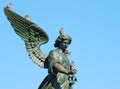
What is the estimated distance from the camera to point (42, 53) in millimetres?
18500

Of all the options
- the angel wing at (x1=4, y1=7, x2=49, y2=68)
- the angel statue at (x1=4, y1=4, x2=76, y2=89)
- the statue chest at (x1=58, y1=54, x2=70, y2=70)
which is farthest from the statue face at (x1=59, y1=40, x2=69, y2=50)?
the angel wing at (x1=4, y1=7, x2=49, y2=68)

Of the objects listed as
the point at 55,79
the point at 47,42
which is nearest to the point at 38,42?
the point at 47,42

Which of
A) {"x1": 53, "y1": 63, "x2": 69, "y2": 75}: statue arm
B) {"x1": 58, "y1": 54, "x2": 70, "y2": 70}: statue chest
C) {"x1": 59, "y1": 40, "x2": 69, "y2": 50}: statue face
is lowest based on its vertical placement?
{"x1": 53, "y1": 63, "x2": 69, "y2": 75}: statue arm

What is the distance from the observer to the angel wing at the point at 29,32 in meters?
18.6

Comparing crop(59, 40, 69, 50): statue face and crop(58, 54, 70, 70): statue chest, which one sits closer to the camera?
crop(58, 54, 70, 70): statue chest

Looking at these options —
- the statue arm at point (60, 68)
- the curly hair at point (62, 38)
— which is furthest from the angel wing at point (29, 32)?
the statue arm at point (60, 68)

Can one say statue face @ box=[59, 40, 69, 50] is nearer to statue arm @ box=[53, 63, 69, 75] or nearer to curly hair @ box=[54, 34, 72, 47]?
curly hair @ box=[54, 34, 72, 47]

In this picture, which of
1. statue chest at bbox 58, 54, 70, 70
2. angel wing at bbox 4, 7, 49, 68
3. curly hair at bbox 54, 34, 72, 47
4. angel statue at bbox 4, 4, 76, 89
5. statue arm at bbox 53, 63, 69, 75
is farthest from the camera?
angel wing at bbox 4, 7, 49, 68

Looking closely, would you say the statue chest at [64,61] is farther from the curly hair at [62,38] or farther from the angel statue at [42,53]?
the curly hair at [62,38]

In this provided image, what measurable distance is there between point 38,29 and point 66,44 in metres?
0.94

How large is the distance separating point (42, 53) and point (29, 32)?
2.44 feet

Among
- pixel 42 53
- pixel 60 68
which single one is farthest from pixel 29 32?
pixel 60 68

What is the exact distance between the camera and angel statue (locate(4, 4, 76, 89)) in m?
17.8

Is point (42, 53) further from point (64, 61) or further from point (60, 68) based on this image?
point (60, 68)
